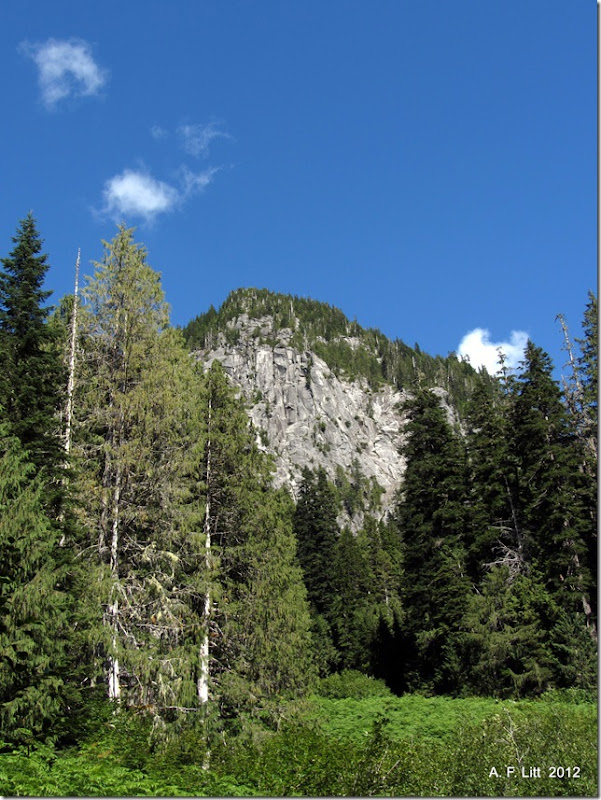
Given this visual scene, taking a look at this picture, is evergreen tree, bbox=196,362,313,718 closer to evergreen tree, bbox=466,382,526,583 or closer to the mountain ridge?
evergreen tree, bbox=466,382,526,583

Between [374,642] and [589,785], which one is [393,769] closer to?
[589,785]

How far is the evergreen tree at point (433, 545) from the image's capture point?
89.7 ft

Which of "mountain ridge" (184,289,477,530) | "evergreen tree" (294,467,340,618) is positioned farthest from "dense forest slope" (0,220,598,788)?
"mountain ridge" (184,289,477,530)

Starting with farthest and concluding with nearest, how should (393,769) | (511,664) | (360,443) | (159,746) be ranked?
(360,443) → (511,664) → (159,746) → (393,769)

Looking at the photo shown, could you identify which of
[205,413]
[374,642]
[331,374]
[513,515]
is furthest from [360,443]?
[205,413]

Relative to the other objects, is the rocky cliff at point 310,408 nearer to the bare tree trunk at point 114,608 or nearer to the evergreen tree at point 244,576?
the evergreen tree at point 244,576

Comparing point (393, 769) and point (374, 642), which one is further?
point (374, 642)

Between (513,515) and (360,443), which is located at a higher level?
(360,443)

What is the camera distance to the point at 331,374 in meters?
181

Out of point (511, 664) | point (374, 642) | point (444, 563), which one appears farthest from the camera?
point (374, 642)

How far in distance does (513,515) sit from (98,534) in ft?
68.0

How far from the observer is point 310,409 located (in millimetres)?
168125

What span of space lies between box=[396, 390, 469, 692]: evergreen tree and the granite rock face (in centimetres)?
11459

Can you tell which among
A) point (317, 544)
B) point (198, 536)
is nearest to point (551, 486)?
point (198, 536)
